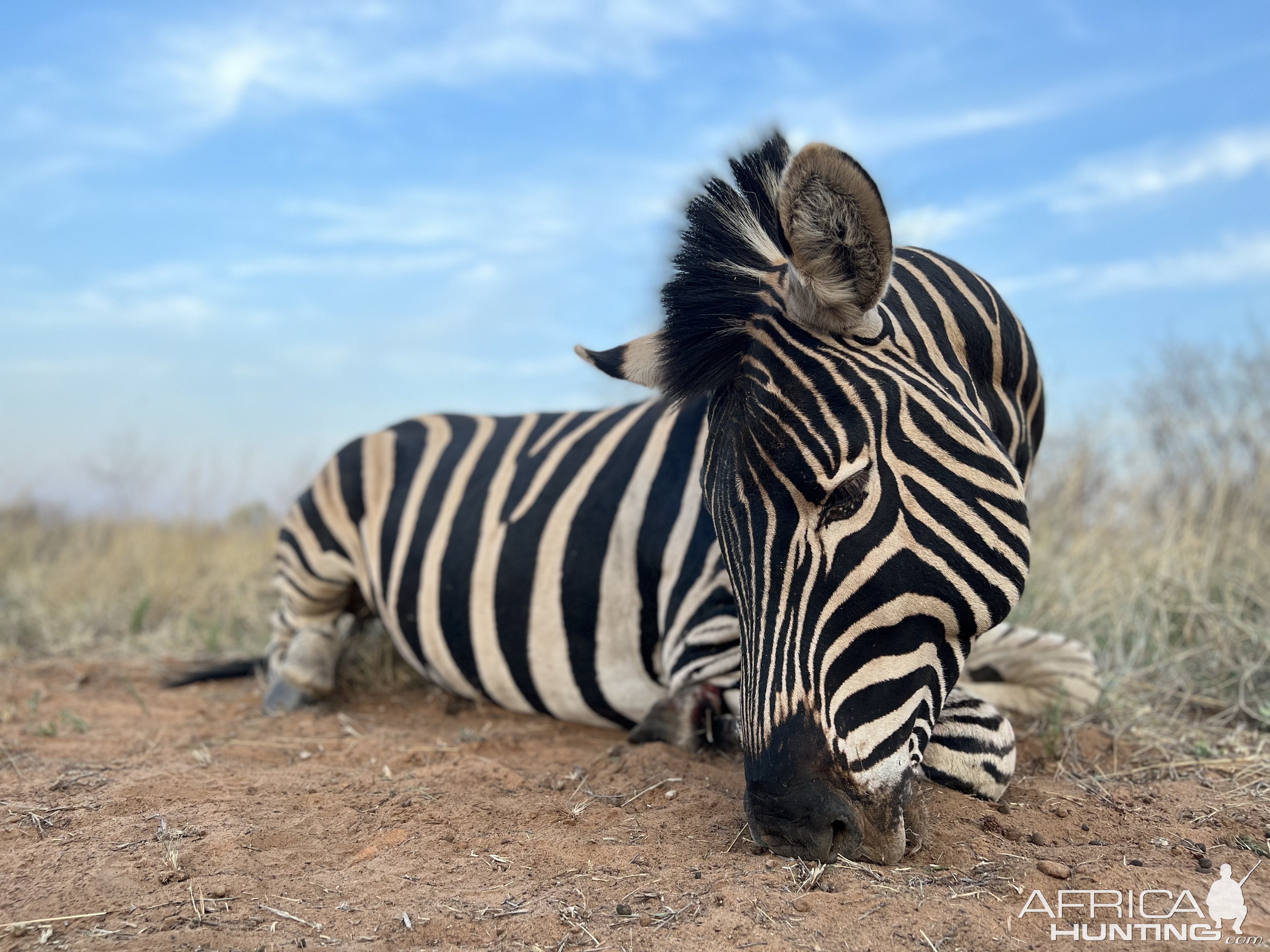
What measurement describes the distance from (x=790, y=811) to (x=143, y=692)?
14.2 feet

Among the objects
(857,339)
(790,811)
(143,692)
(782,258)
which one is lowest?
(143,692)

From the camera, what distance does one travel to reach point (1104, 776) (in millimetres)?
2994

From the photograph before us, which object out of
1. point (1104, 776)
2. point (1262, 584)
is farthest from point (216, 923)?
point (1262, 584)

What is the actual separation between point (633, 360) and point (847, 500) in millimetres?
855

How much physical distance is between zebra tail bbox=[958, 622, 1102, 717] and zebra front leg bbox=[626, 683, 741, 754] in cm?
111

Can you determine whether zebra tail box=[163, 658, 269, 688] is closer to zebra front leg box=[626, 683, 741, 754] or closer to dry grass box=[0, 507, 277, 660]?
dry grass box=[0, 507, 277, 660]

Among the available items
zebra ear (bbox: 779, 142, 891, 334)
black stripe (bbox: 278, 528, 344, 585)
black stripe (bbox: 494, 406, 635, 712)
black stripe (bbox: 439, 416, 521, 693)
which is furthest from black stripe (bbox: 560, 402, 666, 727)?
black stripe (bbox: 278, 528, 344, 585)

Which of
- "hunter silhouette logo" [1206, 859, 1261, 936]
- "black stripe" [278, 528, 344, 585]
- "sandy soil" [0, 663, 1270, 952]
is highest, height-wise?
"black stripe" [278, 528, 344, 585]

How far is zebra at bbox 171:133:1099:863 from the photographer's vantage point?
6.72 feet

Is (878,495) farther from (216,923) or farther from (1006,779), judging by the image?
(216,923)

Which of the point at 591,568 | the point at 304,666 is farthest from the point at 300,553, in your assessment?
the point at 591,568

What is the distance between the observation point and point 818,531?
2.09m

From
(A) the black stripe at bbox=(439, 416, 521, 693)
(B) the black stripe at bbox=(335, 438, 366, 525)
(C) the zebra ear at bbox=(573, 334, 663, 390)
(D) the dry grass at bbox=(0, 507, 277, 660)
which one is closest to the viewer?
(C) the zebra ear at bbox=(573, 334, 663, 390)

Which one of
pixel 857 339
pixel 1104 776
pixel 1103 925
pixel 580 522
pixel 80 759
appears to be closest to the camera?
pixel 1103 925
